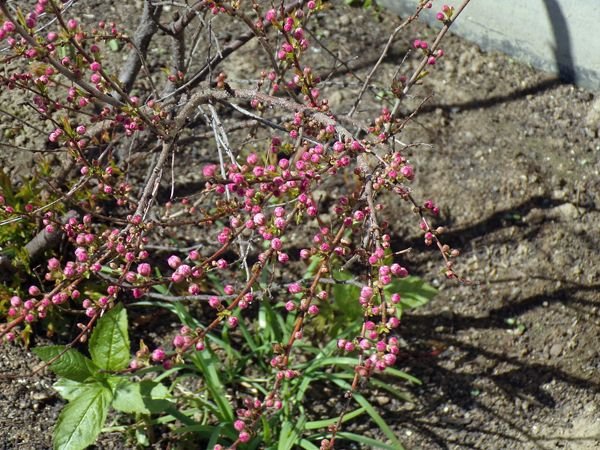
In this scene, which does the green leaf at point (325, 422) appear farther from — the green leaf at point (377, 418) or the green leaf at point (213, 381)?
the green leaf at point (213, 381)

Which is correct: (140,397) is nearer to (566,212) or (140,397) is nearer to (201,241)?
(201,241)

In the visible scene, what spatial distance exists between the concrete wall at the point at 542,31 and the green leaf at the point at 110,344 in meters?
2.27

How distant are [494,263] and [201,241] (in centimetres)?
127

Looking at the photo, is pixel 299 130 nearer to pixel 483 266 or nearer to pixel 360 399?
pixel 360 399

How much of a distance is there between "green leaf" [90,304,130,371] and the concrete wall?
2.27 metres

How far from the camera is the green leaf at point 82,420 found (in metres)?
2.43

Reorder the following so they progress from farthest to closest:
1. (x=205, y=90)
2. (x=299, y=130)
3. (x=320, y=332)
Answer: (x=320, y=332)
(x=205, y=90)
(x=299, y=130)

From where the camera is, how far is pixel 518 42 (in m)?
3.99

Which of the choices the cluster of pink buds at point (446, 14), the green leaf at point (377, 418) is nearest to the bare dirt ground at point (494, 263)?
the green leaf at point (377, 418)

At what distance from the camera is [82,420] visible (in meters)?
2.48

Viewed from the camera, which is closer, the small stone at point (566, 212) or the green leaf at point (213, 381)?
the green leaf at point (213, 381)

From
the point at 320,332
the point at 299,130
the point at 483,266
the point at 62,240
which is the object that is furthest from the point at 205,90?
the point at 483,266

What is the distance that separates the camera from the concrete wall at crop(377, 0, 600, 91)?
147 inches

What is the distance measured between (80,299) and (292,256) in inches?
35.1
